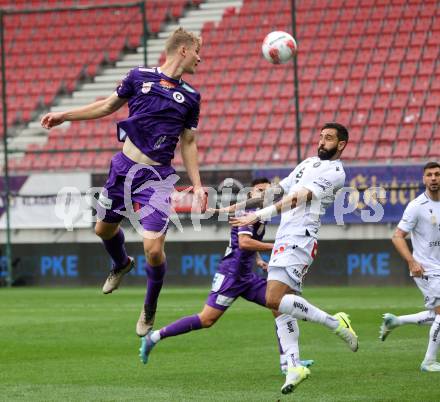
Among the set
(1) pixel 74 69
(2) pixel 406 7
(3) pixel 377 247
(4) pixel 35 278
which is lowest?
(4) pixel 35 278

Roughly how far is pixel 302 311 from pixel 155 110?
2.10m

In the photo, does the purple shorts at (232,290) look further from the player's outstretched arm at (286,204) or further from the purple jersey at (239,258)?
the player's outstretched arm at (286,204)

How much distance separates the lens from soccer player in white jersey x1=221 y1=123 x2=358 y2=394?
30.0 ft

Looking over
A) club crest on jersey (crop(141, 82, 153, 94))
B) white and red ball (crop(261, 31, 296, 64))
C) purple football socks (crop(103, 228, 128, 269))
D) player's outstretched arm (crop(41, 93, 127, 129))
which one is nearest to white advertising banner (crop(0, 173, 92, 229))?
white and red ball (crop(261, 31, 296, 64))

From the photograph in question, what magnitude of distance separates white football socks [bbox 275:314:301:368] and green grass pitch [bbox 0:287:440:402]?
343 millimetres

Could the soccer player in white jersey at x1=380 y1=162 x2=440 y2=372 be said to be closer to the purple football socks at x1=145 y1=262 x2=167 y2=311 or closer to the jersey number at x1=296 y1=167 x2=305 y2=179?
the jersey number at x1=296 y1=167 x2=305 y2=179

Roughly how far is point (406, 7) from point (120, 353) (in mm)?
17242

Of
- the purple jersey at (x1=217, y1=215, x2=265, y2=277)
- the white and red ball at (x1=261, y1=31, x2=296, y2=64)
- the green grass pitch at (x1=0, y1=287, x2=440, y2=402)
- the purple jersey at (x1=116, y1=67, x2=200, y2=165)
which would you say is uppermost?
the purple jersey at (x1=116, y1=67, x2=200, y2=165)

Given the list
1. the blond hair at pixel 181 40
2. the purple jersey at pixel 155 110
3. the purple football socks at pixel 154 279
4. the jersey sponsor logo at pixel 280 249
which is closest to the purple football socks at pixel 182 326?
the purple football socks at pixel 154 279

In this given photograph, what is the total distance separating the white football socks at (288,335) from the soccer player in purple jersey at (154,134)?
4.02ft

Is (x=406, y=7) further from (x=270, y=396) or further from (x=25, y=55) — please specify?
(x=270, y=396)

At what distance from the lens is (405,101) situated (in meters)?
25.2

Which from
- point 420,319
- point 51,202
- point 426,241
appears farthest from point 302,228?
point 51,202

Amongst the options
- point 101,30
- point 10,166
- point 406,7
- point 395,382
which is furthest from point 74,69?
point 395,382
